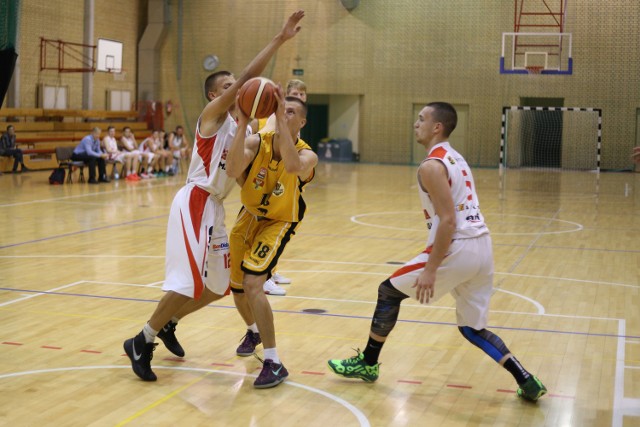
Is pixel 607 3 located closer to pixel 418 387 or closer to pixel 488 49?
pixel 488 49

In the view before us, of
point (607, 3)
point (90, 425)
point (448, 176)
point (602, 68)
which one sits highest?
point (607, 3)

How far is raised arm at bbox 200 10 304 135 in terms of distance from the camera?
4.89 metres

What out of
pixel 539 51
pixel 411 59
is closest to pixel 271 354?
pixel 539 51

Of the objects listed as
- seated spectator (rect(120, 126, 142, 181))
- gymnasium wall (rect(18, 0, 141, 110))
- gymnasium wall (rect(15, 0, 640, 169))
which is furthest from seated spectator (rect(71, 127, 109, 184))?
gymnasium wall (rect(15, 0, 640, 169))

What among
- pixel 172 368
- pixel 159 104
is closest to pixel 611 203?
pixel 172 368

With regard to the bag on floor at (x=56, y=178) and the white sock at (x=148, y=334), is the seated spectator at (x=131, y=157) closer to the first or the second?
the bag on floor at (x=56, y=178)

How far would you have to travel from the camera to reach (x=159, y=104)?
28.0 m

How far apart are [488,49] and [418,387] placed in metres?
22.9

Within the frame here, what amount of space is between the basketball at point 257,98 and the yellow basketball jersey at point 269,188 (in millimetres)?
469

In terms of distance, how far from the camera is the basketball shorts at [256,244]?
5055mm

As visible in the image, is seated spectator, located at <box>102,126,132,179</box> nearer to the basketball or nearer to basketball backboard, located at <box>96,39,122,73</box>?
basketball backboard, located at <box>96,39,122,73</box>

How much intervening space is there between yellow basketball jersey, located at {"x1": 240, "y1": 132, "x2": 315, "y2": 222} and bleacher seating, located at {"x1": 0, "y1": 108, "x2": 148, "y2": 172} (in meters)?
16.8

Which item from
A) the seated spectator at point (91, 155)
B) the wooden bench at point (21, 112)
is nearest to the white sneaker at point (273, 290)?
the seated spectator at point (91, 155)

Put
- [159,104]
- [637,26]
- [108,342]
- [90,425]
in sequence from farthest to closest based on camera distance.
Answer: [159,104] → [637,26] → [108,342] → [90,425]
